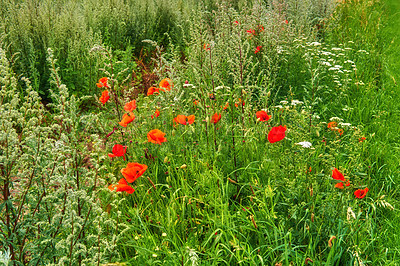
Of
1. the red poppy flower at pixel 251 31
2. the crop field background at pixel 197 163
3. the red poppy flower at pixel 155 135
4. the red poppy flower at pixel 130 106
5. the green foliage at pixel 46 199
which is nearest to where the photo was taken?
the green foliage at pixel 46 199

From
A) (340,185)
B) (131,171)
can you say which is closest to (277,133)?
(340,185)

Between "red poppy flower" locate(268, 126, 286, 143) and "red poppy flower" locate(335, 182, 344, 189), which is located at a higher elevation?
"red poppy flower" locate(268, 126, 286, 143)

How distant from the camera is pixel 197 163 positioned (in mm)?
2588

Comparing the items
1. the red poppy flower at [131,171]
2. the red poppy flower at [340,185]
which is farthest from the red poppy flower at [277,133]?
the red poppy flower at [131,171]

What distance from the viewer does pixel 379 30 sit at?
20.7 feet

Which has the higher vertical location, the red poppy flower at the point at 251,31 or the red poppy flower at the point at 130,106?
the red poppy flower at the point at 251,31

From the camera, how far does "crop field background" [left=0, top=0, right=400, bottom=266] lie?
1.63 m

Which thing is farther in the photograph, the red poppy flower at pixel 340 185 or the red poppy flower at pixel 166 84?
the red poppy flower at pixel 166 84

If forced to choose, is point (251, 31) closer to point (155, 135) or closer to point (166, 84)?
point (166, 84)

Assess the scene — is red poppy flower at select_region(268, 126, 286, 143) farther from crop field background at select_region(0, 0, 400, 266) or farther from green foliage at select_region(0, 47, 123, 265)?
green foliage at select_region(0, 47, 123, 265)

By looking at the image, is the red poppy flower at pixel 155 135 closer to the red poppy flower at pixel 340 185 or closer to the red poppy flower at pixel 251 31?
the red poppy flower at pixel 340 185

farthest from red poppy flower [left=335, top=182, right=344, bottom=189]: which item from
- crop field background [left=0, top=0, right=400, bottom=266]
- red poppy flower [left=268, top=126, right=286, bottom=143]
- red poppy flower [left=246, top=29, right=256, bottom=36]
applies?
red poppy flower [left=246, top=29, right=256, bottom=36]

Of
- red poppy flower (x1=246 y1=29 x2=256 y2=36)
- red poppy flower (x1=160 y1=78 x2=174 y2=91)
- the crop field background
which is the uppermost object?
red poppy flower (x1=246 y1=29 x2=256 y2=36)

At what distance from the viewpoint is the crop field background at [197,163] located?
163 cm
